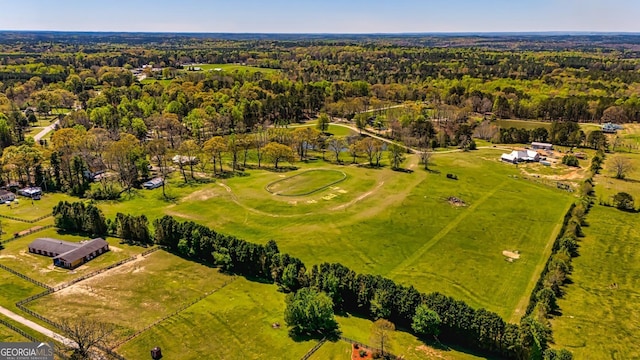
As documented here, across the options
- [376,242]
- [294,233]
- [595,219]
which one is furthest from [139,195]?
[595,219]

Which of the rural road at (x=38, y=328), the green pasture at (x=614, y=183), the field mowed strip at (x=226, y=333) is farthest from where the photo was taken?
the green pasture at (x=614, y=183)

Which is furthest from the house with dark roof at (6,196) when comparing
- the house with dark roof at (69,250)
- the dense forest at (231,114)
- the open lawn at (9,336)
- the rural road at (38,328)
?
the open lawn at (9,336)

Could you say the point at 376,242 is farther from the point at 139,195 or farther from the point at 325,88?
the point at 325,88

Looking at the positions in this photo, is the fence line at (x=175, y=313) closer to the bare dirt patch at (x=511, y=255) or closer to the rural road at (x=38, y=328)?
the rural road at (x=38, y=328)

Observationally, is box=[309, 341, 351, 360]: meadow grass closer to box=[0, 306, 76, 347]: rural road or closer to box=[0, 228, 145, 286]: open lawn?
box=[0, 306, 76, 347]: rural road

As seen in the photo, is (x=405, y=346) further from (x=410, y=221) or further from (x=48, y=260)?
(x=48, y=260)

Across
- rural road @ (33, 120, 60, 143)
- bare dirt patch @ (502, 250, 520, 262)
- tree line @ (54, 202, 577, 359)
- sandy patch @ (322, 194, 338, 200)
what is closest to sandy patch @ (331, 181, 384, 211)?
sandy patch @ (322, 194, 338, 200)
